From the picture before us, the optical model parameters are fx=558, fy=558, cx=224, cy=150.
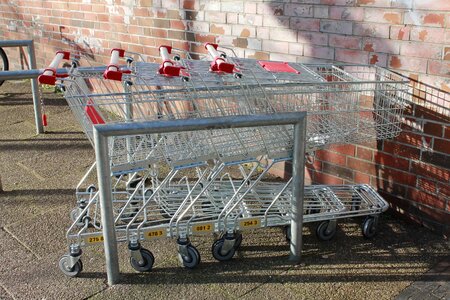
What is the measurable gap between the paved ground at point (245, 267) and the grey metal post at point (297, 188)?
13 centimetres

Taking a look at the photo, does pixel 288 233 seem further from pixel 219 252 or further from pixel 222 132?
pixel 222 132

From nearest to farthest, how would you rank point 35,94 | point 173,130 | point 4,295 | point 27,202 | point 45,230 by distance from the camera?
→ point 173,130 → point 4,295 → point 45,230 → point 27,202 → point 35,94

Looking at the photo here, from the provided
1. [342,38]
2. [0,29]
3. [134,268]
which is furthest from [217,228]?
[0,29]

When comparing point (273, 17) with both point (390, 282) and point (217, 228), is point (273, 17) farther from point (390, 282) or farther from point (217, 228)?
point (390, 282)

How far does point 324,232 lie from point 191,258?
1.02m

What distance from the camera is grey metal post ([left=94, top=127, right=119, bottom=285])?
3.25 meters

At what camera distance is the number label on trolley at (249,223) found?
3797mm

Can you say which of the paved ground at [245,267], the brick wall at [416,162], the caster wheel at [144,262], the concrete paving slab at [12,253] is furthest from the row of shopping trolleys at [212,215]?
the concrete paving slab at [12,253]

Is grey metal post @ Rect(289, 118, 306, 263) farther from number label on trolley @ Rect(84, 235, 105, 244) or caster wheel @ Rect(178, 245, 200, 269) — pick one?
number label on trolley @ Rect(84, 235, 105, 244)

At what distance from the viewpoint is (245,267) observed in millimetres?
3775

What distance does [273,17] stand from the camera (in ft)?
16.3

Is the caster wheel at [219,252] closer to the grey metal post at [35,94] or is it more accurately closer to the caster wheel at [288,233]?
the caster wheel at [288,233]

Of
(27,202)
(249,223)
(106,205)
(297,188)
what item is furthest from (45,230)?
(297,188)

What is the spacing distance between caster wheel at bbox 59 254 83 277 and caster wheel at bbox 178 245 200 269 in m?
0.69
